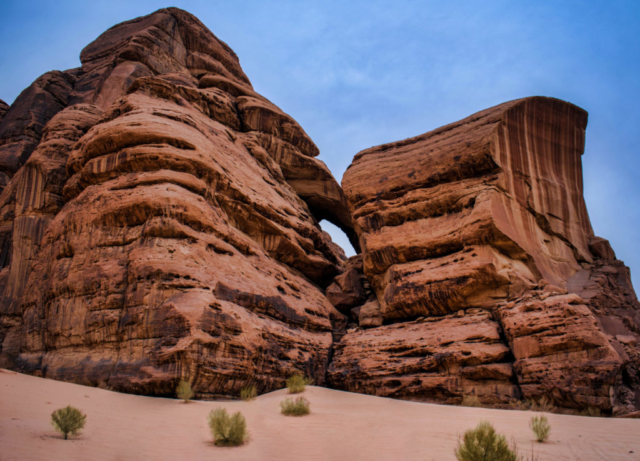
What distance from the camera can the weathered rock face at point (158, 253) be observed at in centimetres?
1099

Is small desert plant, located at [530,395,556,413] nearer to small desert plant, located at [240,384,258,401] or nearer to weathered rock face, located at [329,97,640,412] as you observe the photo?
weathered rock face, located at [329,97,640,412]

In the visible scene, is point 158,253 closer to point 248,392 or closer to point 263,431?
point 248,392

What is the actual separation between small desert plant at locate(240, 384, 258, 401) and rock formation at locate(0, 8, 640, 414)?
238 millimetres

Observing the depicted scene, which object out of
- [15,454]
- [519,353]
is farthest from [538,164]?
[15,454]

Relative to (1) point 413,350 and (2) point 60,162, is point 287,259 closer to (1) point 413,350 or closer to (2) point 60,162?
(1) point 413,350

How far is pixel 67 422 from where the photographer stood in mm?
6070

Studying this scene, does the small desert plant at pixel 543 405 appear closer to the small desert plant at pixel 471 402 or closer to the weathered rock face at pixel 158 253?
the small desert plant at pixel 471 402

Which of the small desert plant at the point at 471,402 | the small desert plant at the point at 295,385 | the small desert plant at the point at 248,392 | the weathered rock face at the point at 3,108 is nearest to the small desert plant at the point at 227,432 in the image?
the small desert plant at the point at 248,392

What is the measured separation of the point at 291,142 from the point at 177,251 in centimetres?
1526

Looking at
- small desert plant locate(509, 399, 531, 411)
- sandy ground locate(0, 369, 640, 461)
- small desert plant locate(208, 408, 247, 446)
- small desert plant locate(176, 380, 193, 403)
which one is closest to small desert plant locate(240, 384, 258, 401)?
sandy ground locate(0, 369, 640, 461)

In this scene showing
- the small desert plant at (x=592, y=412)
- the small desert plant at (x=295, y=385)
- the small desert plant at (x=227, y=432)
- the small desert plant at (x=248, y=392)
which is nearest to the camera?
the small desert plant at (x=227, y=432)

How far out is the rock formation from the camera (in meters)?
11.2

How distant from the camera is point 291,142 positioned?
1026 inches

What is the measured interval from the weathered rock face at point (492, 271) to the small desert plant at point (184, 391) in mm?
6595
